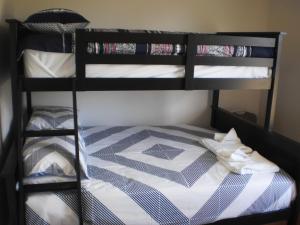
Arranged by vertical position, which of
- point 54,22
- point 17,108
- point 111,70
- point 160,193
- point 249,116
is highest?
point 54,22

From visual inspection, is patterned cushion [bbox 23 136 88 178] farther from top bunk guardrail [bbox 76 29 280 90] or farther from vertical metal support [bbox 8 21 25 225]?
top bunk guardrail [bbox 76 29 280 90]

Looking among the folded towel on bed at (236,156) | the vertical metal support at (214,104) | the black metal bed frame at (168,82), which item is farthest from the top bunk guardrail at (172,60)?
the vertical metal support at (214,104)

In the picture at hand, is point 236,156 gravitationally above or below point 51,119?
below

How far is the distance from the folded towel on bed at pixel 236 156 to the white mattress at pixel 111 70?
560 millimetres

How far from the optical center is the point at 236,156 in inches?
82.9

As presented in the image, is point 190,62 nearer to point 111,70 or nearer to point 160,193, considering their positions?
point 111,70

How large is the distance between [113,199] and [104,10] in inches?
72.6

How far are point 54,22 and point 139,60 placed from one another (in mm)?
549

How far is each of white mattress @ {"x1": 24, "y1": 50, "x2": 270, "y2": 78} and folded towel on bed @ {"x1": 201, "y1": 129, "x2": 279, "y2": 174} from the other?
0.56 metres

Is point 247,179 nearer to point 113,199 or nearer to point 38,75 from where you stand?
point 113,199

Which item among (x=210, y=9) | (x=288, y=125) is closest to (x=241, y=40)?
(x=210, y=9)

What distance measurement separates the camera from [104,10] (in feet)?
9.09

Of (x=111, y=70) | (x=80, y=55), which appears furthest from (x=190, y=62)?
(x=80, y=55)

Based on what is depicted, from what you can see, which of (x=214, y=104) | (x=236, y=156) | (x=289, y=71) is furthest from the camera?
(x=214, y=104)
